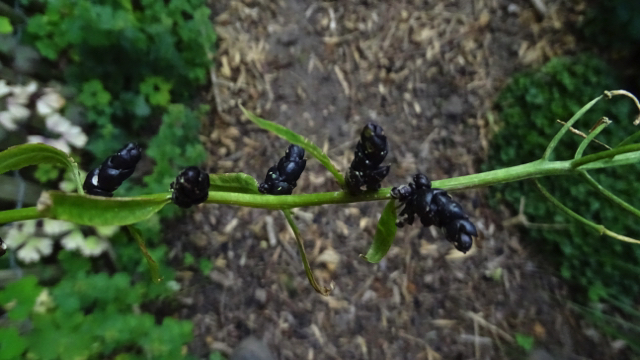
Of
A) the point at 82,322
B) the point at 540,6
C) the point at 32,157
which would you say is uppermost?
the point at 540,6

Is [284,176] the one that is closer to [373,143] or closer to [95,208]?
[373,143]

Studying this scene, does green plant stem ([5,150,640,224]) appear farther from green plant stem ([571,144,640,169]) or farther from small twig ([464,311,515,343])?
small twig ([464,311,515,343])

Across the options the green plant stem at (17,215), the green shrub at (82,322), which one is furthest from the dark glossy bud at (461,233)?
the green shrub at (82,322)

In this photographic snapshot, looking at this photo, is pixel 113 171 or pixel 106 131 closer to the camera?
pixel 113 171

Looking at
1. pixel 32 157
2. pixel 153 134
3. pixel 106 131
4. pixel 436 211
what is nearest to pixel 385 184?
pixel 153 134

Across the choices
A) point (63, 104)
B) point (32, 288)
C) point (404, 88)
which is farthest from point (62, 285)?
point (404, 88)
